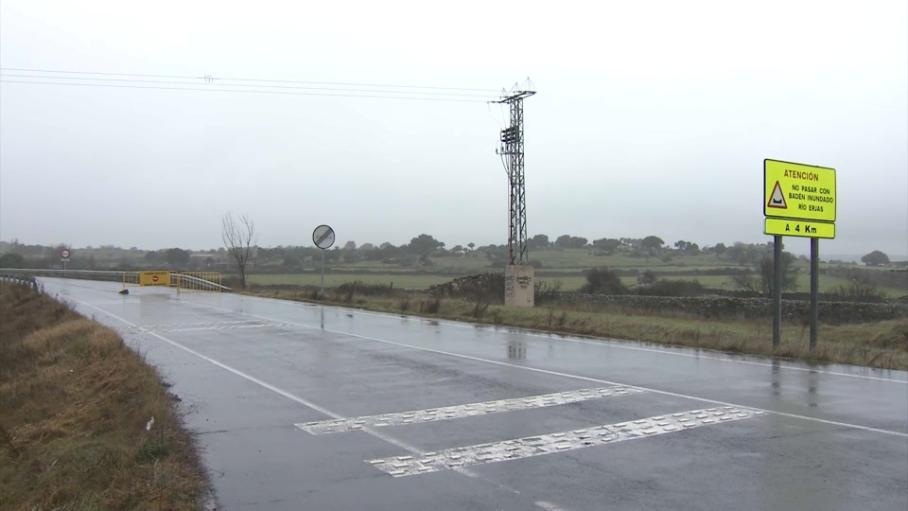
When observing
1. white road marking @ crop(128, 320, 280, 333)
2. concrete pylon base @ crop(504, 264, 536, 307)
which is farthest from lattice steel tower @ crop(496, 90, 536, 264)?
white road marking @ crop(128, 320, 280, 333)

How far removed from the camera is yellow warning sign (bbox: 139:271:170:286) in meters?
43.8

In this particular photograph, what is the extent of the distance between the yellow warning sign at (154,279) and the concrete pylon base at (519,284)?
2182 centimetres

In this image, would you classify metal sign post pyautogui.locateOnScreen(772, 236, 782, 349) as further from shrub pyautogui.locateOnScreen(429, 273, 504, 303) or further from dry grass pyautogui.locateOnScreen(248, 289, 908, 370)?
shrub pyautogui.locateOnScreen(429, 273, 504, 303)

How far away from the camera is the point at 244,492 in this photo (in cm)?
532

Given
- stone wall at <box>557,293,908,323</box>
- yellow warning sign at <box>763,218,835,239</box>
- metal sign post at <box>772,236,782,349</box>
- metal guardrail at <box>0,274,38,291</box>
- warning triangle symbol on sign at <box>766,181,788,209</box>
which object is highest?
warning triangle symbol on sign at <box>766,181,788,209</box>

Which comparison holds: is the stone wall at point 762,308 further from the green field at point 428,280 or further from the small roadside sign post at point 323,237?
the small roadside sign post at point 323,237

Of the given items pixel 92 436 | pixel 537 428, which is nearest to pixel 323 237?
pixel 92 436

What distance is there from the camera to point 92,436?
7.21m

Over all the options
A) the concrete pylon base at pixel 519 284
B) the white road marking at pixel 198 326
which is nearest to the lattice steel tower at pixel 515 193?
the concrete pylon base at pixel 519 284

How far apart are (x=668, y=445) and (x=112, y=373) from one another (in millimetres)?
8099

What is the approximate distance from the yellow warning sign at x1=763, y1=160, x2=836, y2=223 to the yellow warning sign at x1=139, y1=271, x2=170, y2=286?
38.2 m

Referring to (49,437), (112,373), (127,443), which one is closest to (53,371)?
(112,373)

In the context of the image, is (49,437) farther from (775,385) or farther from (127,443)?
(775,385)

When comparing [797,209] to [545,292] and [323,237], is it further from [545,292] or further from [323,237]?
[545,292]
